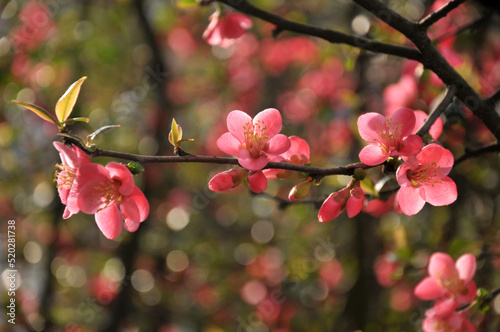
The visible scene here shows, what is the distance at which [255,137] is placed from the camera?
33.2 inches

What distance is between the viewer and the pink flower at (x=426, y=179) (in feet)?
2.64

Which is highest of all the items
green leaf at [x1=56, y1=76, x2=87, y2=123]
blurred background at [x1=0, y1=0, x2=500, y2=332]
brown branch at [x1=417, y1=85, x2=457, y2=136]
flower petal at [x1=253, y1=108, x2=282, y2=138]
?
brown branch at [x1=417, y1=85, x2=457, y2=136]

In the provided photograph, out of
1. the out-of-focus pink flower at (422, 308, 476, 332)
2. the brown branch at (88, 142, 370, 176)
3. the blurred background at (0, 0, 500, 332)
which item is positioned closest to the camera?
the brown branch at (88, 142, 370, 176)

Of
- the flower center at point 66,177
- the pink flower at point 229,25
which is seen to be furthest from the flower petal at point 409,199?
the pink flower at point 229,25

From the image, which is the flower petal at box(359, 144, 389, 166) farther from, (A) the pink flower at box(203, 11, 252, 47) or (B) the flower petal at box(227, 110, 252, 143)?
(A) the pink flower at box(203, 11, 252, 47)

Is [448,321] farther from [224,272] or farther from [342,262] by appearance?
[224,272]

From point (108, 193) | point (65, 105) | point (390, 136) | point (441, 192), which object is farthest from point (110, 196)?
point (441, 192)

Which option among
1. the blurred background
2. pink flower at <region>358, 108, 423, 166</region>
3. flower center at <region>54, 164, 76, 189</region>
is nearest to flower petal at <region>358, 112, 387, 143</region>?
pink flower at <region>358, 108, 423, 166</region>

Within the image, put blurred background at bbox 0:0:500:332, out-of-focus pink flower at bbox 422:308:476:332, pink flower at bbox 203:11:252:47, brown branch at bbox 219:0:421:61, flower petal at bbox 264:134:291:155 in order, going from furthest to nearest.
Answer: blurred background at bbox 0:0:500:332 → pink flower at bbox 203:11:252:47 → out-of-focus pink flower at bbox 422:308:476:332 → brown branch at bbox 219:0:421:61 → flower petal at bbox 264:134:291:155

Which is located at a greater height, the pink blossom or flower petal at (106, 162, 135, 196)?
the pink blossom

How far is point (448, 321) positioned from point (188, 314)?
1978 millimetres

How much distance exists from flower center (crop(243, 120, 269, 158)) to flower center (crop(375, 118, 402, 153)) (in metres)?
0.21

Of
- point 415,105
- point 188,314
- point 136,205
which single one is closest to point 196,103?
point 188,314

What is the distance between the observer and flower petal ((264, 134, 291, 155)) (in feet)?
2.75
